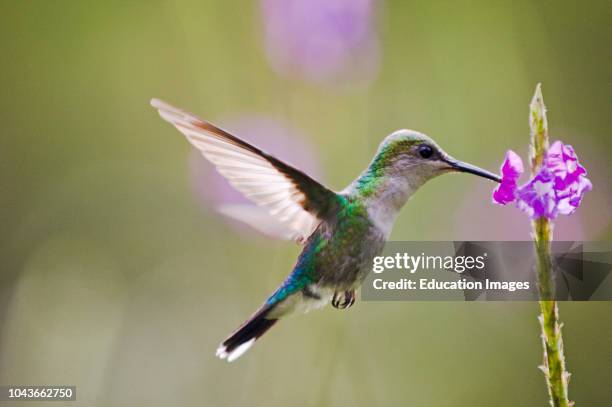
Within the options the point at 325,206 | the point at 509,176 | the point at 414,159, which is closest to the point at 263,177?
the point at 325,206

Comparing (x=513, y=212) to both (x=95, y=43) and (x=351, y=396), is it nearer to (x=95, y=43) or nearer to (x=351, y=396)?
(x=351, y=396)

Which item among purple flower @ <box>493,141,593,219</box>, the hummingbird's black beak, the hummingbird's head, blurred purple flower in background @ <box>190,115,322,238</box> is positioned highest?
blurred purple flower in background @ <box>190,115,322,238</box>

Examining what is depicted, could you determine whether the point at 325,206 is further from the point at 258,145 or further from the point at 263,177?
the point at 258,145

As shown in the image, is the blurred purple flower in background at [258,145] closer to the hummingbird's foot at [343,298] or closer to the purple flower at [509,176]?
the hummingbird's foot at [343,298]

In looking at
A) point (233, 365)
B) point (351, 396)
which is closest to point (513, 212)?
point (351, 396)

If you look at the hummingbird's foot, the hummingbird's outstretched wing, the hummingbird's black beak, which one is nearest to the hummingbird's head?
the hummingbird's black beak

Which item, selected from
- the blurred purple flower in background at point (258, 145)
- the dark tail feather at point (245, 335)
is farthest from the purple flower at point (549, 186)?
the blurred purple flower in background at point (258, 145)

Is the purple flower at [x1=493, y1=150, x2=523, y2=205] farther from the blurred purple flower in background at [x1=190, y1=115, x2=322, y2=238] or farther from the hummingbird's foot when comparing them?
the blurred purple flower in background at [x1=190, y1=115, x2=322, y2=238]
